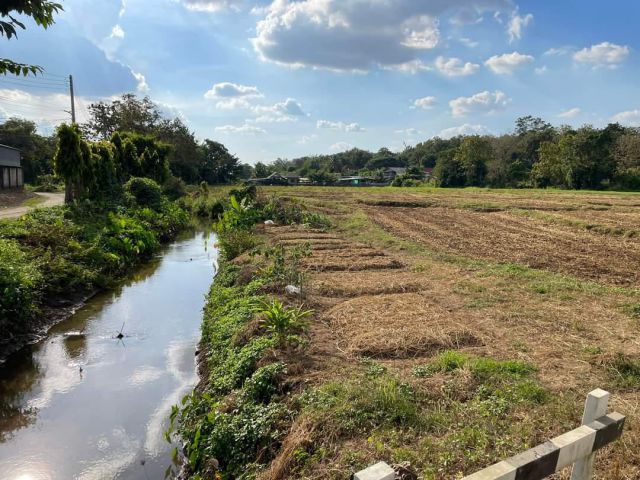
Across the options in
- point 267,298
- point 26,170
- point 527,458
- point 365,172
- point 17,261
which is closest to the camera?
point 527,458

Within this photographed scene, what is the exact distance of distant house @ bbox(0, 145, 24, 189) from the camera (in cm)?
2819

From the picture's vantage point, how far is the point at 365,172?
94875 mm

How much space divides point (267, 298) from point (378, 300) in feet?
6.40

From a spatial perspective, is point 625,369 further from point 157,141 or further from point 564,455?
point 157,141

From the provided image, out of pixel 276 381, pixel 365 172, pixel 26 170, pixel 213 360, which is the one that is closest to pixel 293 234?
pixel 213 360

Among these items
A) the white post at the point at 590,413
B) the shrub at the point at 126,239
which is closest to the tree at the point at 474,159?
the shrub at the point at 126,239

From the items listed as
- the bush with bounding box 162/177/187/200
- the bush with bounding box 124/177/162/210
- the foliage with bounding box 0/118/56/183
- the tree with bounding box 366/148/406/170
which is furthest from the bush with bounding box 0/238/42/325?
the tree with bounding box 366/148/406/170

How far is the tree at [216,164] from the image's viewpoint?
6341cm

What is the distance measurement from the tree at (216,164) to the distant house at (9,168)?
31.1 m

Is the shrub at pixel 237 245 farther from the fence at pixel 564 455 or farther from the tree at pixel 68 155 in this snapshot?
the fence at pixel 564 455

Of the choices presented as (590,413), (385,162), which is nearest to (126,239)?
(590,413)

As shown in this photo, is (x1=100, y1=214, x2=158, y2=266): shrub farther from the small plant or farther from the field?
the small plant

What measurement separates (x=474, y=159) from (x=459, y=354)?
2265 inches

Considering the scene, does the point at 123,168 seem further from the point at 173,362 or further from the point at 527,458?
the point at 527,458
